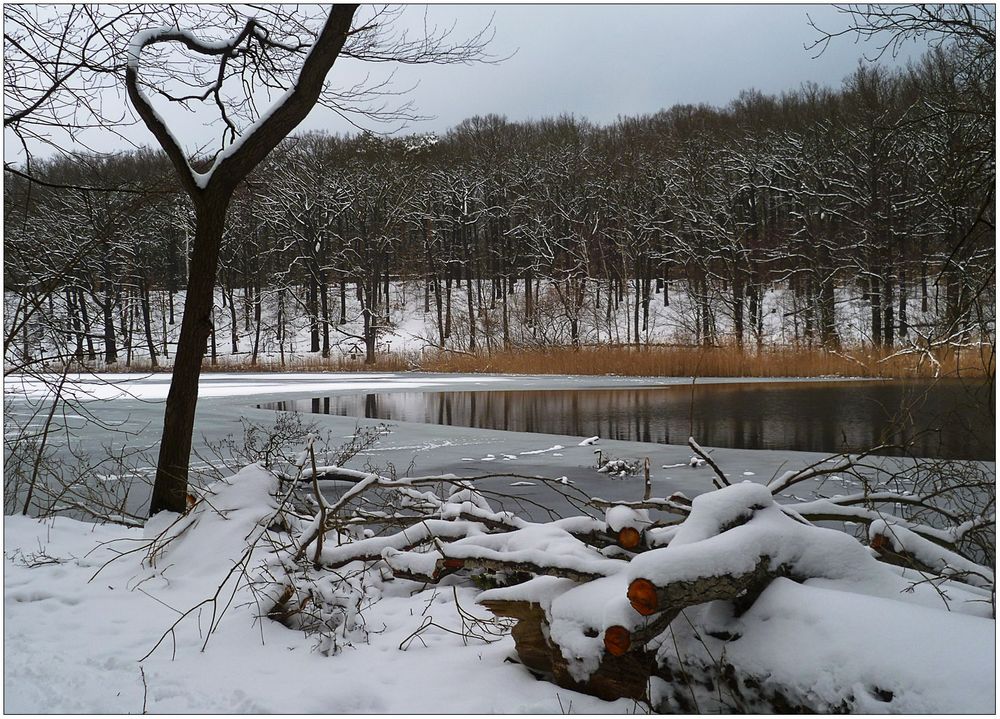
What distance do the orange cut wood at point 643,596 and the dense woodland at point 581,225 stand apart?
23666 millimetres

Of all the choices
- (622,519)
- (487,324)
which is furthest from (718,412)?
(487,324)

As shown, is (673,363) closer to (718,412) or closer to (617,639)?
(718,412)

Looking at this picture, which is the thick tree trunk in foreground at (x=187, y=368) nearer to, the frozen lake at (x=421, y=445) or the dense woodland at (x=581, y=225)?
the frozen lake at (x=421, y=445)

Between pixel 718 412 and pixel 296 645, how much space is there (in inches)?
433

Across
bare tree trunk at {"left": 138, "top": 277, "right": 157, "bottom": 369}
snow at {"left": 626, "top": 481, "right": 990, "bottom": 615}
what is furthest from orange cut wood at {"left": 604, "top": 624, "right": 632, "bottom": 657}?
bare tree trunk at {"left": 138, "top": 277, "right": 157, "bottom": 369}

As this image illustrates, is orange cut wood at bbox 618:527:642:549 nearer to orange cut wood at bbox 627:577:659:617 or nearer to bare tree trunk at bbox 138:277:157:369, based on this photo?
orange cut wood at bbox 627:577:659:617

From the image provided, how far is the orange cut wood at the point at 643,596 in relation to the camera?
276cm

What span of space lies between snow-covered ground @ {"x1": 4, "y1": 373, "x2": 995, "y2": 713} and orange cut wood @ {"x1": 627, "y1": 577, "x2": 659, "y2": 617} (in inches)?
16.5

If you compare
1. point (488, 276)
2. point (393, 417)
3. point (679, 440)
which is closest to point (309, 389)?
point (393, 417)

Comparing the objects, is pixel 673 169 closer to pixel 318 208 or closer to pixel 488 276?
pixel 488 276

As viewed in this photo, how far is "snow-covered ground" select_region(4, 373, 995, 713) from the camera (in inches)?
101

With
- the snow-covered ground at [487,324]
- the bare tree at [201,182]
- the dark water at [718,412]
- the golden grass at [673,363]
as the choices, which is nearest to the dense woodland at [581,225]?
the snow-covered ground at [487,324]

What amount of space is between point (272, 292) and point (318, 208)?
4.24 metres

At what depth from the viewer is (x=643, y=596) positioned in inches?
109
